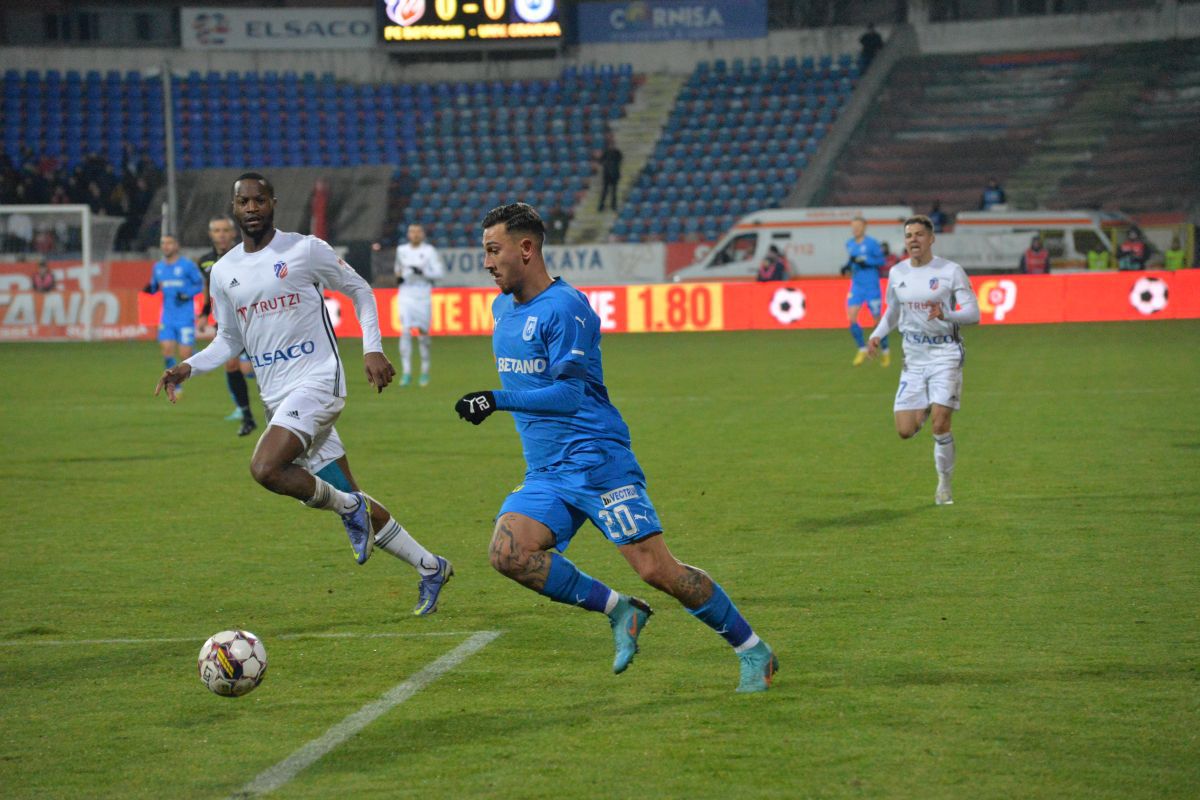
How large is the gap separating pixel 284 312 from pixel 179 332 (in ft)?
41.3

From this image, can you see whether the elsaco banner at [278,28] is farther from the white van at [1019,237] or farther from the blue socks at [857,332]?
the blue socks at [857,332]

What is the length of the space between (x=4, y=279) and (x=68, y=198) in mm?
9085

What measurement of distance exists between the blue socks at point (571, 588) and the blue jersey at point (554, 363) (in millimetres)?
412

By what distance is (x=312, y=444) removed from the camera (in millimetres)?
8023

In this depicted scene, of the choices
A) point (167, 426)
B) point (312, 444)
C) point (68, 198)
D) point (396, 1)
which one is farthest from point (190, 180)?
point (312, 444)

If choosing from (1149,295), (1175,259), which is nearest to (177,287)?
(1149,295)

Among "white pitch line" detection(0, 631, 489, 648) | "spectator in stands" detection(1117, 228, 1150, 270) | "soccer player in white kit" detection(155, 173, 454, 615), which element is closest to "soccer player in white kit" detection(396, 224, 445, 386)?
"soccer player in white kit" detection(155, 173, 454, 615)

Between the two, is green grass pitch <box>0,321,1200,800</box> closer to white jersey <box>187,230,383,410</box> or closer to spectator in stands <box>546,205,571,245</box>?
white jersey <box>187,230,383,410</box>

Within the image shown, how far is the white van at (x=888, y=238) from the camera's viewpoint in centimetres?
3559

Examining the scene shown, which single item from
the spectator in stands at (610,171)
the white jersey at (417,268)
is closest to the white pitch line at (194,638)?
the white jersey at (417,268)

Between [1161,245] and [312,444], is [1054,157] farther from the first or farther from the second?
[312,444]

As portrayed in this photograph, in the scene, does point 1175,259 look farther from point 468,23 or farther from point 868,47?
point 468,23

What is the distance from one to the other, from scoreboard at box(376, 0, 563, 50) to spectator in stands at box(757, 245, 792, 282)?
1081cm

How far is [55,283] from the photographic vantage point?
31.3 m
